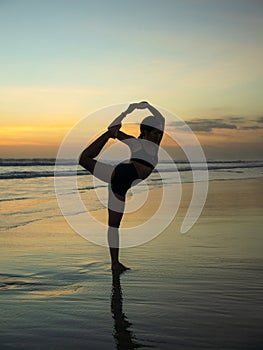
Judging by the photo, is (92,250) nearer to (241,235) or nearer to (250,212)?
(241,235)

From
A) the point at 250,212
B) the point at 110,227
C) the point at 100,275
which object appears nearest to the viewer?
the point at 100,275

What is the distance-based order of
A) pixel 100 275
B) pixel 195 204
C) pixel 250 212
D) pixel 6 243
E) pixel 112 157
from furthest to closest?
pixel 195 204 → pixel 250 212 → pixel 112 157 → pixel 6 243 → pixel 100 275

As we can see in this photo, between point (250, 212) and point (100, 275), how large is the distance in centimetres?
649

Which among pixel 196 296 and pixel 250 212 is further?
pixel 250 212

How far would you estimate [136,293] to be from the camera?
496cm

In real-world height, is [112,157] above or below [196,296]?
above

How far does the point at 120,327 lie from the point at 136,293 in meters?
1.04

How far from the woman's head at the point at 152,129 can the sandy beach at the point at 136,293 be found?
5.01 ft

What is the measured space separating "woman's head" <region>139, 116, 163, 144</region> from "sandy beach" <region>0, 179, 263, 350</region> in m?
1.53

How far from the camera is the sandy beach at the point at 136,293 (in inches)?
145

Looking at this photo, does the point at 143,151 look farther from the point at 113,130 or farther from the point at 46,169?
the point at 46,169

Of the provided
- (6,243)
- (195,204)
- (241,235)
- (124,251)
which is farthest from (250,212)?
(6,243)

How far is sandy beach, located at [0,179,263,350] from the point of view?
370 centimetres

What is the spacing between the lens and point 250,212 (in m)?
11.6
